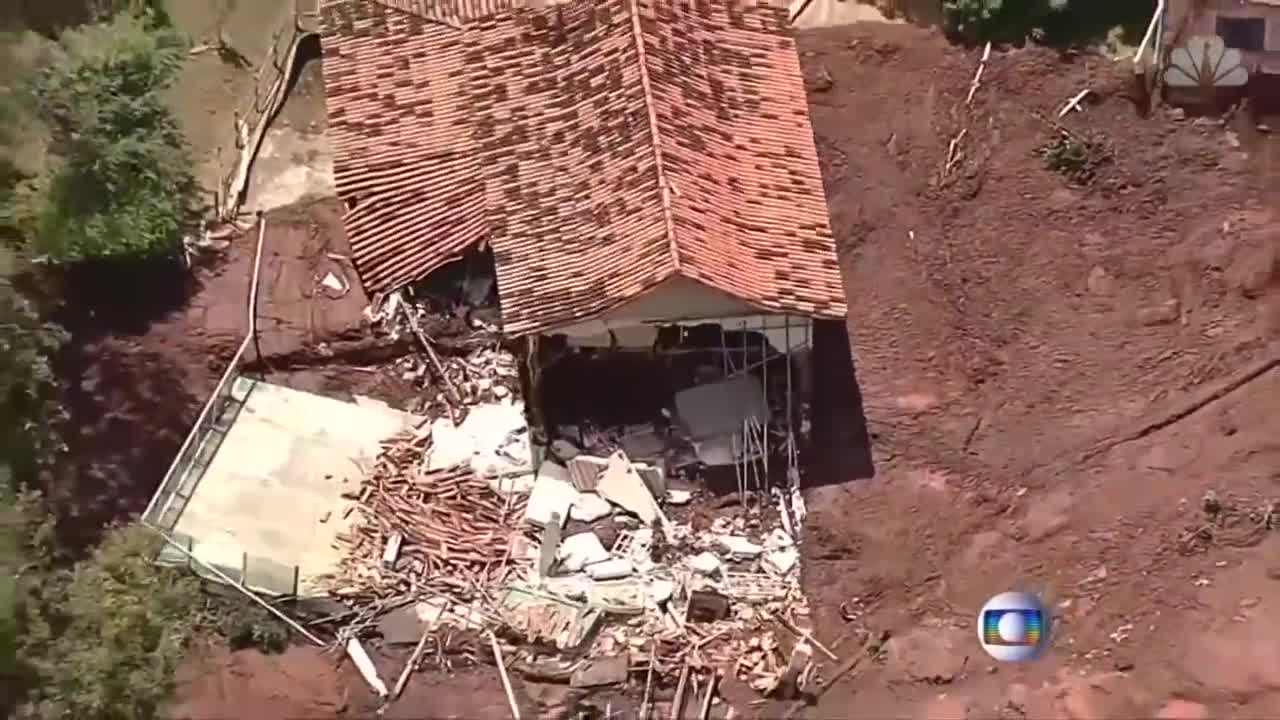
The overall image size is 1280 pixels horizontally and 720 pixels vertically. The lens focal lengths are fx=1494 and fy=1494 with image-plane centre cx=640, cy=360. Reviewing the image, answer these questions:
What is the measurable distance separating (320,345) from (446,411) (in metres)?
2.02

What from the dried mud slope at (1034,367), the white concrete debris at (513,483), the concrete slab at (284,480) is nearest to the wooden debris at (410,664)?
the concrete slab at (284,480)

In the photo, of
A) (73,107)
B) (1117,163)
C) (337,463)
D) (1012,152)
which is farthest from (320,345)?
(1117,163)

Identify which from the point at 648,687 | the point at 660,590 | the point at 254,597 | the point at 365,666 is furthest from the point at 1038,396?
the point at 254,597

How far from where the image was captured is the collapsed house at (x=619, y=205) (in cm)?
1769

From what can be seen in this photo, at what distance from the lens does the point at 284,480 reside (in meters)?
18.1

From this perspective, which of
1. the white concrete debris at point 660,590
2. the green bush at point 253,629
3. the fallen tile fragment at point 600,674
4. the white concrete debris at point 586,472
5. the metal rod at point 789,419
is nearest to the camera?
the fallen tile fragment at point 600,674

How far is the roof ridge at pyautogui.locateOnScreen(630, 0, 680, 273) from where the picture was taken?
17.2 m

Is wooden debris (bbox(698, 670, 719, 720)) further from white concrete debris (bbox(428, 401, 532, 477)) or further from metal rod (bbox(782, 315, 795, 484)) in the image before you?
white concrete debris (bbox(428, 401, 532, 477))

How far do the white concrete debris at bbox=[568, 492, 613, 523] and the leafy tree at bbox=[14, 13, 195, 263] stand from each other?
6.42 meters

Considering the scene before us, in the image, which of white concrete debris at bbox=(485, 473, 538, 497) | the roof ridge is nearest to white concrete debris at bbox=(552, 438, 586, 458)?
white concrete debris at bbox=(485, 473, 538, 497)

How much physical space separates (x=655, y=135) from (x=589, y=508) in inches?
180

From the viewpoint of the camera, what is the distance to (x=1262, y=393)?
1870cm

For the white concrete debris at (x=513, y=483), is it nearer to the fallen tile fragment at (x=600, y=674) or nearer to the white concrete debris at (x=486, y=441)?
the white concrete debris at (x=486, y=441)

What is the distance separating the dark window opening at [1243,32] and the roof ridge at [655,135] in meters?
8.22
